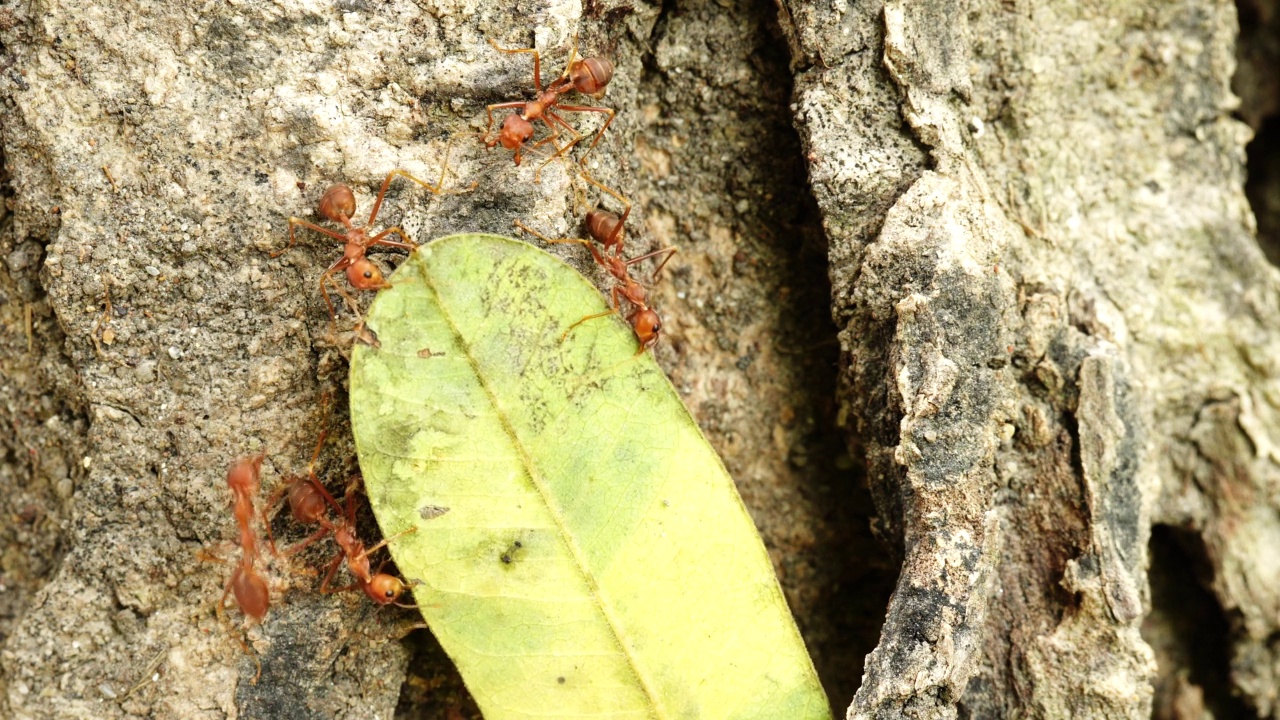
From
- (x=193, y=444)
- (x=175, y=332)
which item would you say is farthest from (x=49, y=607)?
(x=175, y=332)

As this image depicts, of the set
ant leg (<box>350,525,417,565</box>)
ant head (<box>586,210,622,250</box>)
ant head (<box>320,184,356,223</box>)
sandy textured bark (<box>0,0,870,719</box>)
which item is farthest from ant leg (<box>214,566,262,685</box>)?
ant head (<box>586,210,622,250</box>)

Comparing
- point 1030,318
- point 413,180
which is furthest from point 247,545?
point 1030,318

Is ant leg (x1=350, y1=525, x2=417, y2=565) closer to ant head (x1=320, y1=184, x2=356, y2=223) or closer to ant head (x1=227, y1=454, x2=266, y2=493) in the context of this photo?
ant head (x1=227, y1=454, x2=266, y2=493)

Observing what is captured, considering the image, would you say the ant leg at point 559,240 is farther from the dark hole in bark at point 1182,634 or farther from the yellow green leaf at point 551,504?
the dark hole in bark at point 1182,634

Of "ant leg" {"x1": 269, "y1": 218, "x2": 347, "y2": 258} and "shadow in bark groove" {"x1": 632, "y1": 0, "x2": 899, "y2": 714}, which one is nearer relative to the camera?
"ant leg" {"x1": 269, "y1": 218, "x2": 347, "y2": 258}

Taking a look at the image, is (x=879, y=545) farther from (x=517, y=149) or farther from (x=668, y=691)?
(x=517, y=149)

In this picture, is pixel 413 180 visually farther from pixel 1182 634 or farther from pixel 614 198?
pixel 1182 634

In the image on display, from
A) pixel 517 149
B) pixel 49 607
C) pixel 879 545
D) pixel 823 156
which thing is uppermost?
pixel 823 156

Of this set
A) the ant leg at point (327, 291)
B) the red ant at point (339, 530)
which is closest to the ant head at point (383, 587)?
the red ant at point (339, 530)
